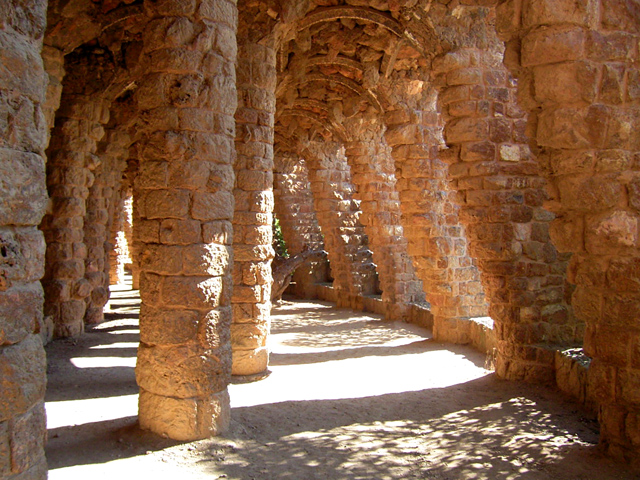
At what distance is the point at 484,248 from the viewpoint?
21.9 feet

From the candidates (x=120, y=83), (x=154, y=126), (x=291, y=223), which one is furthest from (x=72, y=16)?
(x=291, y=223)

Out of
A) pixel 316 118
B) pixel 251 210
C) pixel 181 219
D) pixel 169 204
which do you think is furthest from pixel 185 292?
pixel 316 118

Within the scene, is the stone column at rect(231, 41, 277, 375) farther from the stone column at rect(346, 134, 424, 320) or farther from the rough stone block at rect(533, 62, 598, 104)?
the stone column at rect(346, 134, 424, 320)

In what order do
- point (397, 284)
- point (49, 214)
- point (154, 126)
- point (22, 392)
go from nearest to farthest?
1. point (22, 392)
2. point (154, 126)
3. point (49, 214)
4. point (397, 284)

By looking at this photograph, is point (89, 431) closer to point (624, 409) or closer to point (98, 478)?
point (98, 478)

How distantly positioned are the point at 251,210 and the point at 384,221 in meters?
6.09

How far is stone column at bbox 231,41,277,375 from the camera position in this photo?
6.56 m

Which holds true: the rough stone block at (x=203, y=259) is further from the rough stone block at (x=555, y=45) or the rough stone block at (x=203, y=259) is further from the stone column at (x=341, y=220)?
the stone column at (x=341, y=220)

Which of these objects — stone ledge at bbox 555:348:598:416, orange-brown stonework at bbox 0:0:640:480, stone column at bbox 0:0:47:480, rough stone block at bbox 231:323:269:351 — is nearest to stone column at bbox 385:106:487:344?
orange-brown stonework at bbox 0:0:640:480

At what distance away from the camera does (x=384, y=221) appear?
40.1 ft

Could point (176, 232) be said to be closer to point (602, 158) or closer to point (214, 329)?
point (214, 329)

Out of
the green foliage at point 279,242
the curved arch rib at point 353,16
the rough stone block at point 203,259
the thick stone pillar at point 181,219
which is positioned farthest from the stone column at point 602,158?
the green foliage at point 279,242

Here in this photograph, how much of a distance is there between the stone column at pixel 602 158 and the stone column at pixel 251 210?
3.52 metres

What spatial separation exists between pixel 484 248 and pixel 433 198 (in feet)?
10.0
